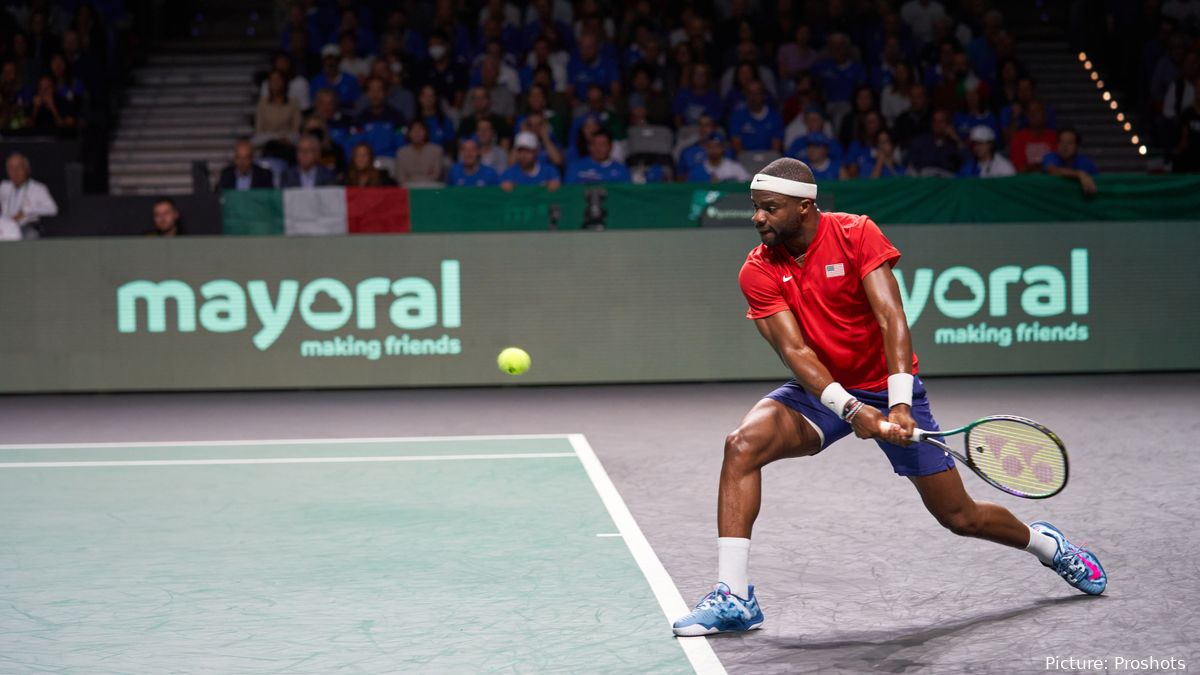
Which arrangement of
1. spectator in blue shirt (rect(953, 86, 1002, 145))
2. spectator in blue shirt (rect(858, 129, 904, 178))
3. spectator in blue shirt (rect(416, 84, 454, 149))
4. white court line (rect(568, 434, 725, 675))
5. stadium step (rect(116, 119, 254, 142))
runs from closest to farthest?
1. white court line (rect(568, 434, 725, 675))
2. spectator in blue shirt (rect(858, 129, 904, 178))
3. spectator in blue shirt (rect(416, 84, 454, 149))
4. spectator in blue shirt (rect(953, 86, 1002, 145))
5. stadium step (rect(116, 119, 254, 142))

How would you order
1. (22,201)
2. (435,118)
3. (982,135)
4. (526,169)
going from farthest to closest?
1. (435,118)
2. (982,135)
3. (526,169)
4. (22,201)

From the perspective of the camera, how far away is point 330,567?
574 centimetres

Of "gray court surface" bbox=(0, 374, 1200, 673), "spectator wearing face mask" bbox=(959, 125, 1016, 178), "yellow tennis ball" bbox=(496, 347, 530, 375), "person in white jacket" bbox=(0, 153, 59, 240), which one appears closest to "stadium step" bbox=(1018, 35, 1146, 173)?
"spectator wearing face mask" bbox=(959, 125, 1016, 178)

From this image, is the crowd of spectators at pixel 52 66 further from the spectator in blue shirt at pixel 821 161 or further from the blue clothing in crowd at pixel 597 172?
the spectator in blue shirt at pixel 821 161

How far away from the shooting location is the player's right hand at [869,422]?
4.47 metres

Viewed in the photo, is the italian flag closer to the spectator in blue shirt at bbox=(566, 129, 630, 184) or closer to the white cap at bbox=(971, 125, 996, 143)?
the spectator in blue shirt at bbox=(566, 129, 630, 184)

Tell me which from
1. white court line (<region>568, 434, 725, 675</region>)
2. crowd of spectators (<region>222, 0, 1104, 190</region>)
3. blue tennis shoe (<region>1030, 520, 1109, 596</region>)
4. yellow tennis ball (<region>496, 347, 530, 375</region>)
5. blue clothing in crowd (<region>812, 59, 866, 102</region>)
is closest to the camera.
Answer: white court line (<region>568, 434, 725, 675</region>)

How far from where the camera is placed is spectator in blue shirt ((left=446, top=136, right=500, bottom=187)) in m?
13.0

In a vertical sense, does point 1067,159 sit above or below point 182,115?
below

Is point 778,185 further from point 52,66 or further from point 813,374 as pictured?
point 52,66

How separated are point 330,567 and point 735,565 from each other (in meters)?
1.96

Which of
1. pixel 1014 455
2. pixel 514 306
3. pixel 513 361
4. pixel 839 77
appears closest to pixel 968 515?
pixel 1014 455

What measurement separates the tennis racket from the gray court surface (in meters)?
0.53

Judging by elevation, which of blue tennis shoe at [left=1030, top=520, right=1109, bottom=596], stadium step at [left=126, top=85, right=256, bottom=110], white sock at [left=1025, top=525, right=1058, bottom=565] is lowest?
blue tennis shoe at [left=1030, top=520, right=1109, bottom=596]
